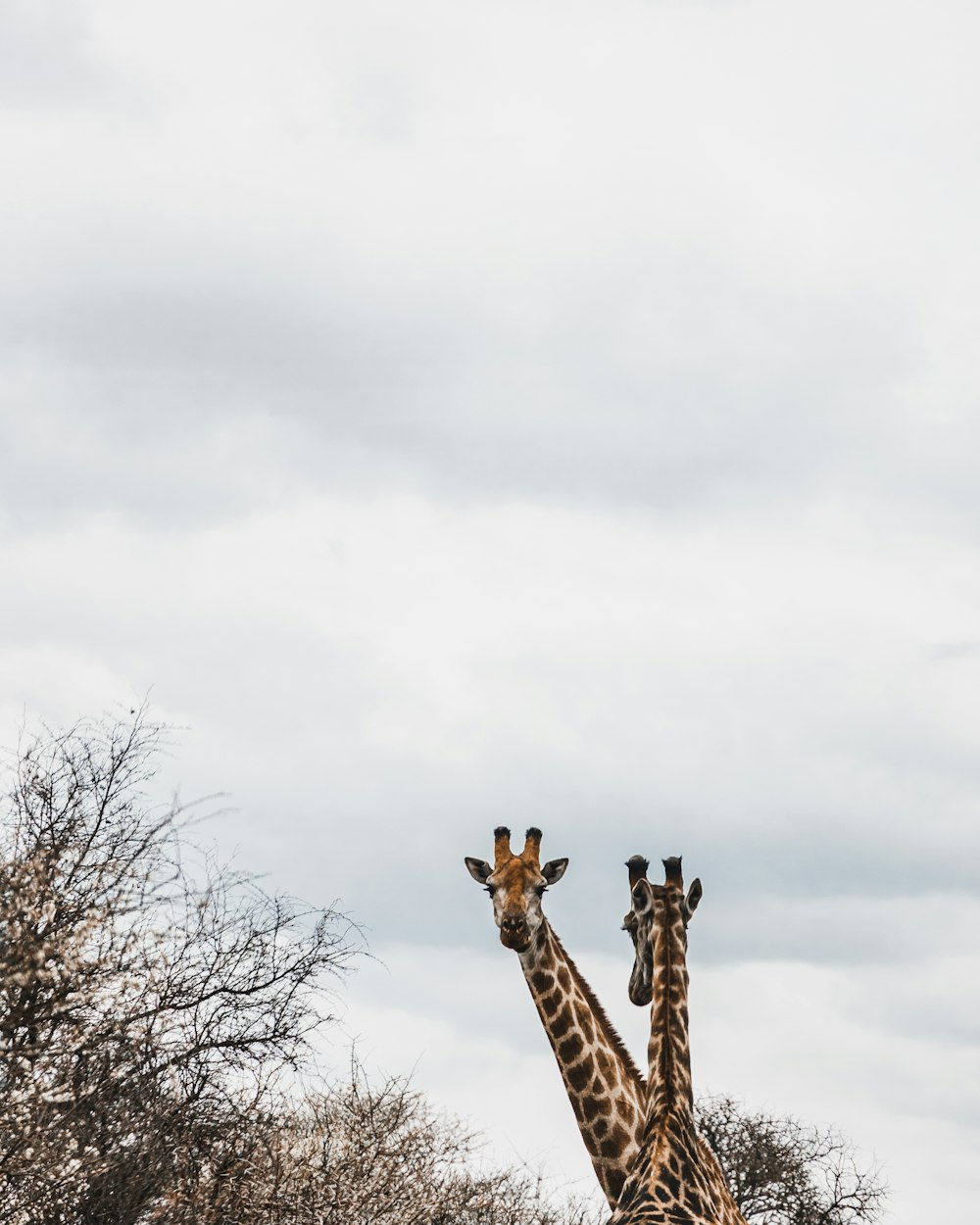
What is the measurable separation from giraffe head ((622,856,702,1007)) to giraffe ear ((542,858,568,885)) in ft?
10.9

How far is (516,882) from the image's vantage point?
13906 millimetres

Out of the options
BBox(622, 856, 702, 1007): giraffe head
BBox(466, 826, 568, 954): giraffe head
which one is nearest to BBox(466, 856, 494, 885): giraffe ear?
BBox(466, 826, 568, 954): giraffe head

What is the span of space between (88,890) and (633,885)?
4.68 meters

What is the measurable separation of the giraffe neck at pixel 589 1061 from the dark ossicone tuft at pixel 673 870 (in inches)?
113

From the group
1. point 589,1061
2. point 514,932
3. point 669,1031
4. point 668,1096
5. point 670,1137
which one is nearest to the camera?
point 670,1137

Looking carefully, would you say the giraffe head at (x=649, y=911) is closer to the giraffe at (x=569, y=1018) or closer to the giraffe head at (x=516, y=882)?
the giraffe at (x=569, y=1018)

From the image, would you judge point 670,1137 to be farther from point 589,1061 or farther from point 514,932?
point 514,932

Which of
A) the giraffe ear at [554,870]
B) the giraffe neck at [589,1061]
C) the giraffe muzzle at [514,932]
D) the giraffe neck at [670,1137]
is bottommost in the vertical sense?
the giraffe neck at [670,1137]

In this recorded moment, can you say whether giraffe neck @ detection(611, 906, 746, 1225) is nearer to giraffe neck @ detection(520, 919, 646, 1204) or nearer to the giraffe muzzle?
giraffe neck @ detection(520, 919, 646, 1204)

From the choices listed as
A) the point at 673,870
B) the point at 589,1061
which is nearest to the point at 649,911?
the point at 673,870

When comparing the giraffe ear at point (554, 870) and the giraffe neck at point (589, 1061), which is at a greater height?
the giraffe ear at point (554, 870)

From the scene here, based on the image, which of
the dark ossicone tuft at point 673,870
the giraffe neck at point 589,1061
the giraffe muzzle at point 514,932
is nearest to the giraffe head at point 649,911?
the dark ossicone tuft at point 673,870

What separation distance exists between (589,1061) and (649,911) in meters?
3.32

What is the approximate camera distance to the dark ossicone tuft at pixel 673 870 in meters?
10.3
